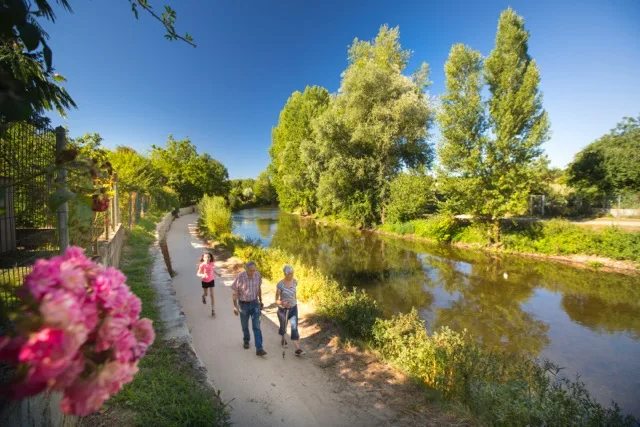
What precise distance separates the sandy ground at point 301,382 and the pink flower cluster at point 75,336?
3.61 metres

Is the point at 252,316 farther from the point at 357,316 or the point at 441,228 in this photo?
the point at 441,228

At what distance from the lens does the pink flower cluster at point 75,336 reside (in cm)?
79

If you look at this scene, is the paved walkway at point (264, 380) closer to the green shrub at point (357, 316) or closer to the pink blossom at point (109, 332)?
the green shrub at point (357, 316)

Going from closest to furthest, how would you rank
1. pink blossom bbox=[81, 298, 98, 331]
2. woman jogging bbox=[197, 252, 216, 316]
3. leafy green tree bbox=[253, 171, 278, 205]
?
pink blossom bbox=[81, 298, 98, 331], woman jogging bbox=[197, 252, 216, 316], leafy green tree bbox=[253, 171, 278, 205]

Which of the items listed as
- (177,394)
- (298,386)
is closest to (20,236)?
(177,394)

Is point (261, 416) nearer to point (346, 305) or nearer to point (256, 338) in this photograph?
point (256, 338)

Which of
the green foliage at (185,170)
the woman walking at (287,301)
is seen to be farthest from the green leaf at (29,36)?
the green foliage at (185,170)

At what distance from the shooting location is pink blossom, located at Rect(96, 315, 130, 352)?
90cm

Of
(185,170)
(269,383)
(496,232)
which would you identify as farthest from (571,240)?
(185,170)

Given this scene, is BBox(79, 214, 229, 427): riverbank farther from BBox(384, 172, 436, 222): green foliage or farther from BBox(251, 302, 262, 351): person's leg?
BBox(384, 172, 436, 222): green foliage

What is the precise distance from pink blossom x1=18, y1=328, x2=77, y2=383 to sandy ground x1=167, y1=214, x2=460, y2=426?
3762 mm

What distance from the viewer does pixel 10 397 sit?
2.65ft

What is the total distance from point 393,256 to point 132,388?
1486cm

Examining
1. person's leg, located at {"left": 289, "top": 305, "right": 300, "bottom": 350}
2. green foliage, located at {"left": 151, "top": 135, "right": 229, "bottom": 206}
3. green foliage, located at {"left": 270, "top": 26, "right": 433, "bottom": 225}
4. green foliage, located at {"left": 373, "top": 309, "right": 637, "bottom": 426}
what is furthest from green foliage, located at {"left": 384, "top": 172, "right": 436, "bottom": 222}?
green foliage, located at {"left": 151, "top": 135, "right": 229, "bottom": 206}
